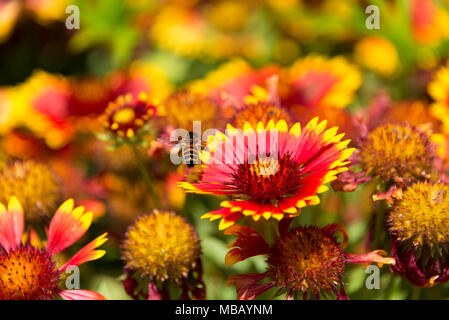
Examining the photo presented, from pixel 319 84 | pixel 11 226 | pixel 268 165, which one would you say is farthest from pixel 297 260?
pixel 319 84

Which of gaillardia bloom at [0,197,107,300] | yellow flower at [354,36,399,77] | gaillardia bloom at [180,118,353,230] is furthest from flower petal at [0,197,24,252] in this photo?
yellow flower at [354,36,399,77]

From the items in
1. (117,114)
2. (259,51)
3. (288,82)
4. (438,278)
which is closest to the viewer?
(438,278)

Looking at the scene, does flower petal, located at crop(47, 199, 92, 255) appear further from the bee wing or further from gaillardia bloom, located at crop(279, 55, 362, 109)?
gaillardia bloom, located at crop(279, 55, 362, 109)

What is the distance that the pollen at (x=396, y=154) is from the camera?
63 centimetres

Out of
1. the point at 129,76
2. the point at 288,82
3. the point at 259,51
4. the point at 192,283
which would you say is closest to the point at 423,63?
the point at 288,82

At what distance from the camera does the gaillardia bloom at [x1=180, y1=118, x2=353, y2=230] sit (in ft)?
1.79

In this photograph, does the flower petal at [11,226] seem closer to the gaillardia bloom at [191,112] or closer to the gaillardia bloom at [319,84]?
the gaillardia bloom at [191,112]

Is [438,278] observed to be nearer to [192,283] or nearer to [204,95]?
[192,283]

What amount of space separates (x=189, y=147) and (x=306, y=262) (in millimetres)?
215

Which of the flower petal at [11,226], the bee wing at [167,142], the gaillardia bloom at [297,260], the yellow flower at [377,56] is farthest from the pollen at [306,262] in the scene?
the yellow flower at [377,56]

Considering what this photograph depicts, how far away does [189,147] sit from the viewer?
0.66 meters

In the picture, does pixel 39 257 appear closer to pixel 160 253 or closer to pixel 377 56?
pixel 160 253

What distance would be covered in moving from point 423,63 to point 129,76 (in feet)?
2.29
